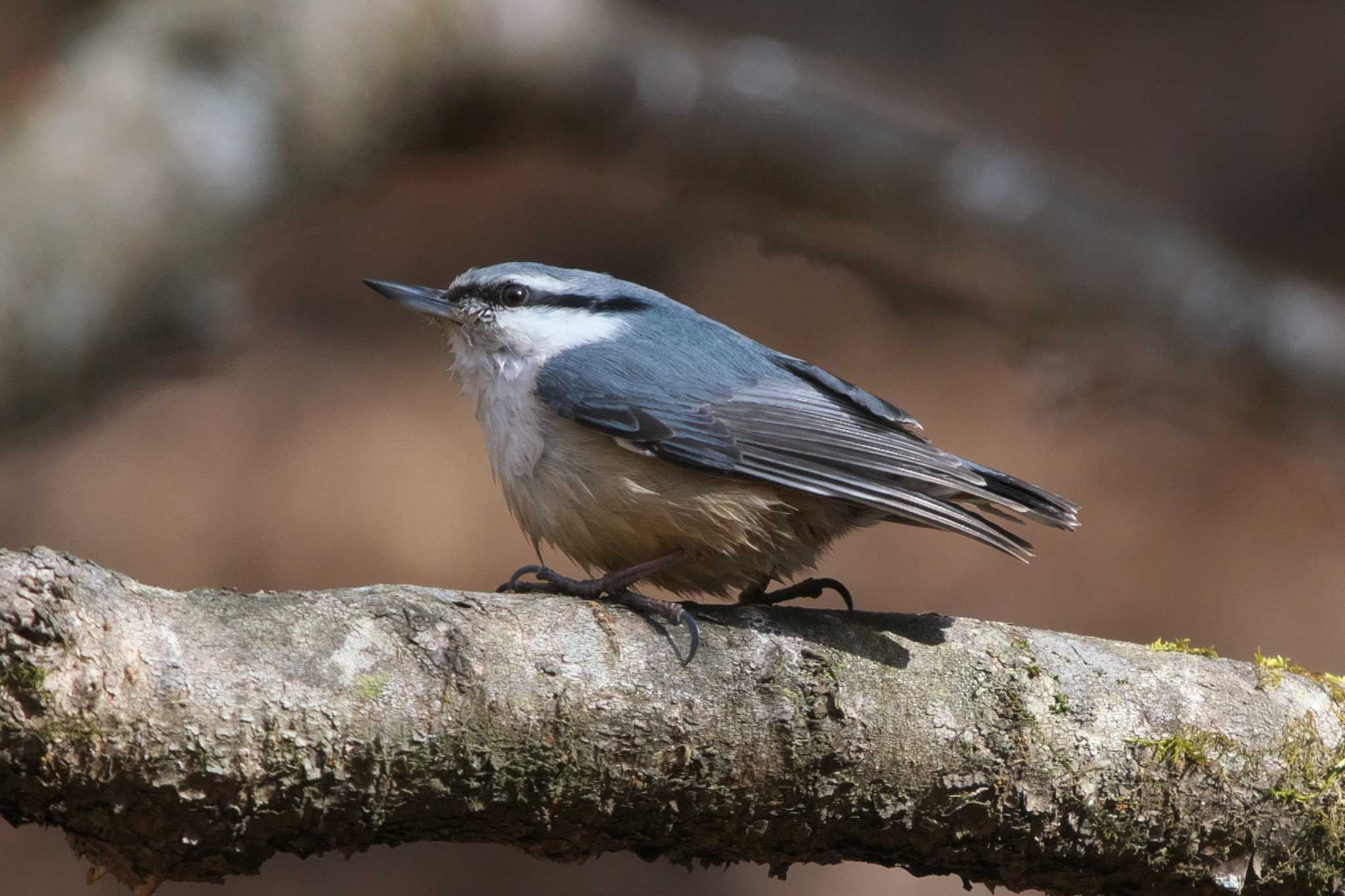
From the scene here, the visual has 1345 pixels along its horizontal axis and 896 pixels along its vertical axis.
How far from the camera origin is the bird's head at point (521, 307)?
273 cm

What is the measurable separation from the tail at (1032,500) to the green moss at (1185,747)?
20.0 inches

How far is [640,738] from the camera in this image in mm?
1804

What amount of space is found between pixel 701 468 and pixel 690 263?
10.5 ft

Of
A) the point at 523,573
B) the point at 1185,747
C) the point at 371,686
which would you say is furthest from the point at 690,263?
the point at 371,686

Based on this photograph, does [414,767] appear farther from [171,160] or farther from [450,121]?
[450,121]

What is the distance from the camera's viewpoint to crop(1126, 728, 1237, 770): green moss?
205 centimetres

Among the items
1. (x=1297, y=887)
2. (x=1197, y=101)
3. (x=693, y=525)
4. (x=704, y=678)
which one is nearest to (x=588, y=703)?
(x=704, y=678)

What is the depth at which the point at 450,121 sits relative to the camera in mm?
4230

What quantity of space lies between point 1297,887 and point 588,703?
4.05 ft

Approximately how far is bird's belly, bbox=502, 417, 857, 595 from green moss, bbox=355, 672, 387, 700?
79cm

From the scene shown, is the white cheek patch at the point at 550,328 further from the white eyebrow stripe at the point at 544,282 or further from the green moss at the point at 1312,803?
the green moss at the point at 1312,803

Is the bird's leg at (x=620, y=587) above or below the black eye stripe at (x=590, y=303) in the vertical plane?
below

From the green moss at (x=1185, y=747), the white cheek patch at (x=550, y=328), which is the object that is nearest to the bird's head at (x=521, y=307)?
the white cheek patch at (x=550, y=328)

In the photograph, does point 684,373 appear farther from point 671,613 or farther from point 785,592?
point 671,613
